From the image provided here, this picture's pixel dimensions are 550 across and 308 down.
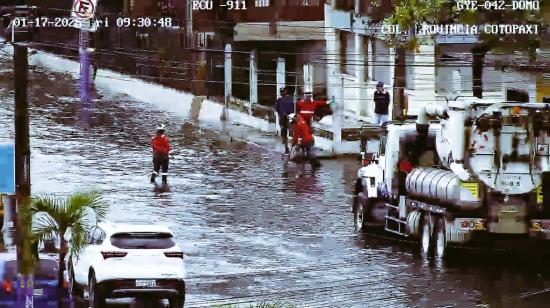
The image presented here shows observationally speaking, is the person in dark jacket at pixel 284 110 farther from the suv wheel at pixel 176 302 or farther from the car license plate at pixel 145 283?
the car license plate at pixel 145 283

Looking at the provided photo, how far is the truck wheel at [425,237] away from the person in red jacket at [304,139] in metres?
11.6

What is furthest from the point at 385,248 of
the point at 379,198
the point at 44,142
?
the point at 44,142

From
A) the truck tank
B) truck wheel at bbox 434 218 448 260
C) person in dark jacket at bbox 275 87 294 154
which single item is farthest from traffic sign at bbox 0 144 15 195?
person in dark jacket at bbox 275 87 294 154

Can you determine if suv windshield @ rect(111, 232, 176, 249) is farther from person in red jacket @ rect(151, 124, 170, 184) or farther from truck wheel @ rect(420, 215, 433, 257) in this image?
person in red jacket @ rect(151, 124, 170, 184)

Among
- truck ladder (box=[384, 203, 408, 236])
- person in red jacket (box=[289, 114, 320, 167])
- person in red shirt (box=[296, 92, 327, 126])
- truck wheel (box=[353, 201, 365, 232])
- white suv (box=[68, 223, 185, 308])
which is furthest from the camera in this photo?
person in red shirt (box=[296, 92, 327, 126])

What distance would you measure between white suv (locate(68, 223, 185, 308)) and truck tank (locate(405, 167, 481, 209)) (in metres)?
5.33

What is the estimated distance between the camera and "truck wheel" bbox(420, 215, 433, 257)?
79.2ft

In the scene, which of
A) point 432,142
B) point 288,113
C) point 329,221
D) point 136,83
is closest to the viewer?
point 432,142

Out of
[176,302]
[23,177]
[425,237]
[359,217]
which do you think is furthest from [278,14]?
[23,177]

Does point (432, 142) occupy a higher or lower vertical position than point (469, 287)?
higher

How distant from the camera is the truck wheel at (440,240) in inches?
928

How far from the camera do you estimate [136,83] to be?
1932 inches

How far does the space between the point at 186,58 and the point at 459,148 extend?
89.4ft

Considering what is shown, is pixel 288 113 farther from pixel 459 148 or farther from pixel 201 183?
pixel 459 148
